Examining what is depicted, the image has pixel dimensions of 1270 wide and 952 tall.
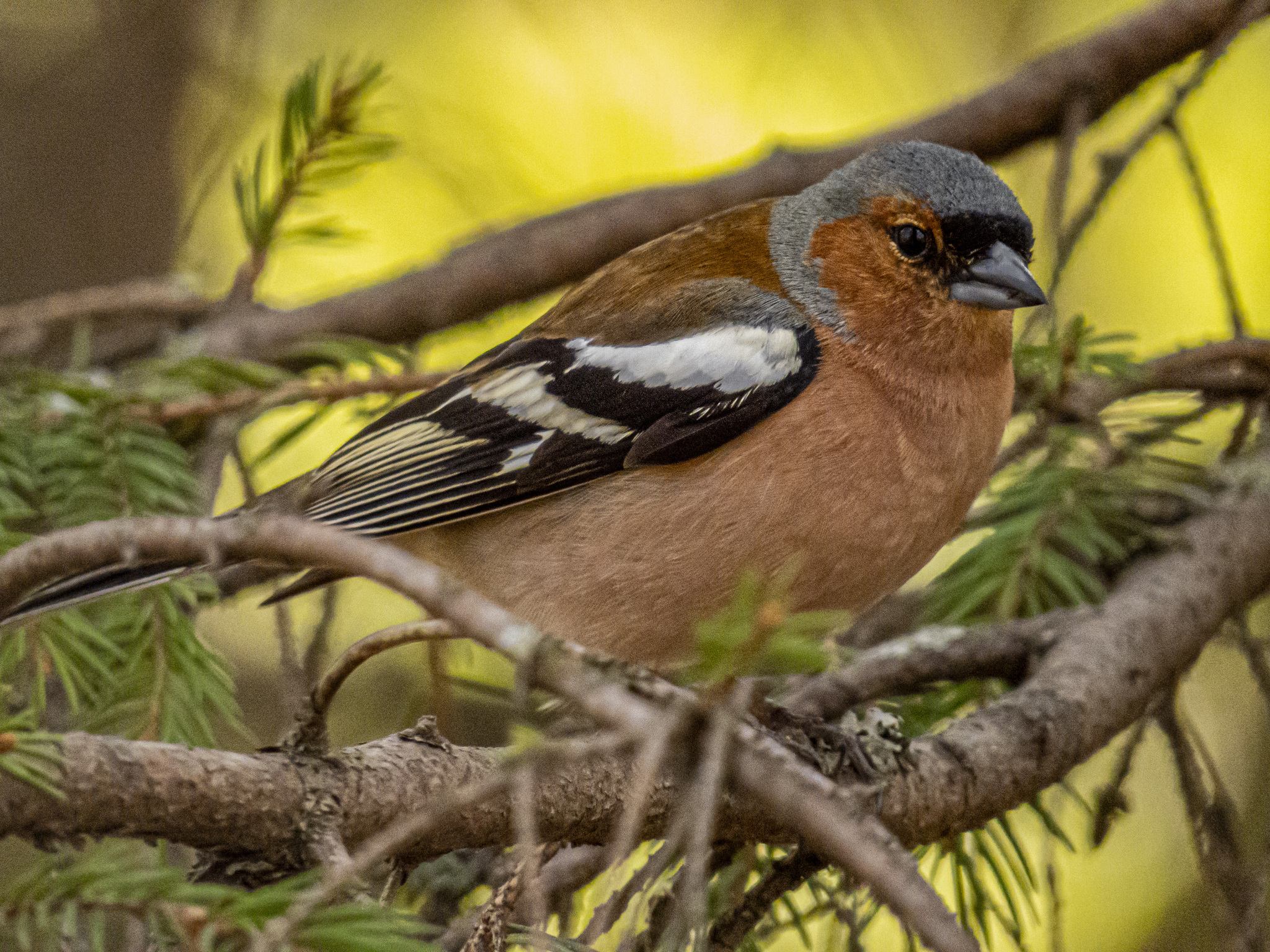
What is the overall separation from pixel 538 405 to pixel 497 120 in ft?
9.09

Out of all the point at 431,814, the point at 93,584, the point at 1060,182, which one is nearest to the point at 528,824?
the point at 431,814

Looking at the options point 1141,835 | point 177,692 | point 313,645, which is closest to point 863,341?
point 313,645

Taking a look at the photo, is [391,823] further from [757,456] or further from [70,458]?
[70,458]

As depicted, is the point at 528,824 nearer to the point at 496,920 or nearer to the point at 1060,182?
the point at 496,920

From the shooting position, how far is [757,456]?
8.52 feet

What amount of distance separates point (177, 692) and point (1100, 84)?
3127mm

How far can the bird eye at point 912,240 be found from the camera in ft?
9.38

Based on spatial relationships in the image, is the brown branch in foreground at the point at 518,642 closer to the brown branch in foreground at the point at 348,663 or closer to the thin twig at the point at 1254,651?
the brown branch in foreground at the point at 348,663

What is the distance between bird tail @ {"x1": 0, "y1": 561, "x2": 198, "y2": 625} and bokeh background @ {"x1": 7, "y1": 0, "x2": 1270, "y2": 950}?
211 centimetres

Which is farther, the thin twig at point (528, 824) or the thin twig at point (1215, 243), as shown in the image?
the thin twig at point (1215, 243)

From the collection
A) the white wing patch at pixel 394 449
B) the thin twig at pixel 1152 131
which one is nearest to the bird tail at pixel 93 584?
the white wing patch at pixel 394 449

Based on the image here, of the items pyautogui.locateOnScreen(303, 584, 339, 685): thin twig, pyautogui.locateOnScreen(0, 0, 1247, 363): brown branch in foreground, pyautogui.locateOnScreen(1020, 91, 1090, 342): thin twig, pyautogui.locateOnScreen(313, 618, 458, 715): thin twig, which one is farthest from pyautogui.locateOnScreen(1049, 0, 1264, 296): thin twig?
pyautogui.locateOnScreen(313, 618, 458, 715): thin twig

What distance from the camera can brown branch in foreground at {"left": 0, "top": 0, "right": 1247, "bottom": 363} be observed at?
12.1 feet

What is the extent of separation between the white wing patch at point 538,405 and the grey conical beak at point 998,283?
0.84 meters
